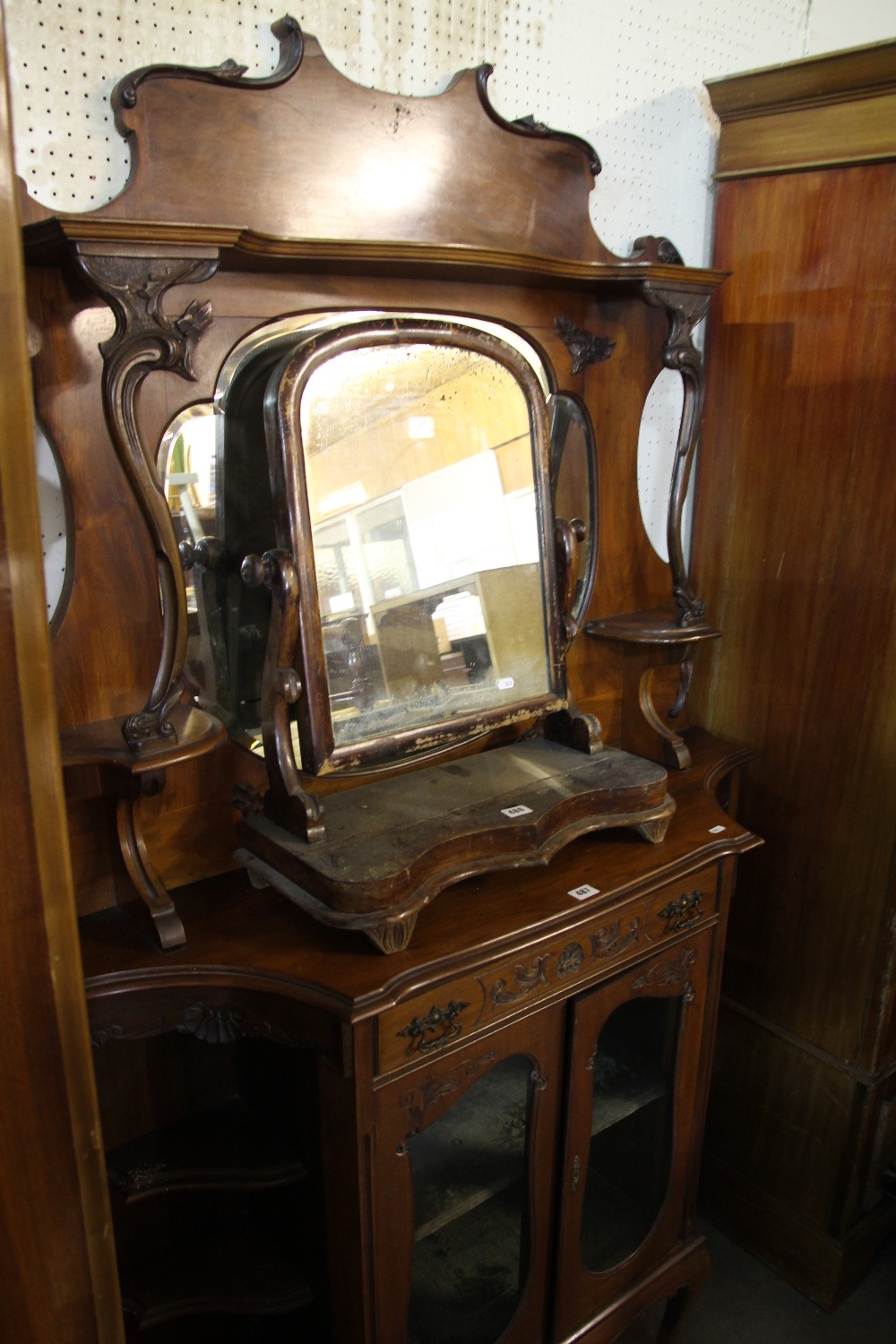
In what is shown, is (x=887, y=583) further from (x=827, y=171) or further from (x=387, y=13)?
(x=387, y=13)

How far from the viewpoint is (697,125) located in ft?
6.40

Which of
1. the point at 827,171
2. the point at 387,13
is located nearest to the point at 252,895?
the point at 387,13

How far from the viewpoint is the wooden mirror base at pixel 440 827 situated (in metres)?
1.28

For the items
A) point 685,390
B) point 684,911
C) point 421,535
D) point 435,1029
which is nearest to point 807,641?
point 685,390

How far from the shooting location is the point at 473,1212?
1514 mm

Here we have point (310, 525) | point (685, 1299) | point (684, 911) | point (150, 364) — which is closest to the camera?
point (150, 364)

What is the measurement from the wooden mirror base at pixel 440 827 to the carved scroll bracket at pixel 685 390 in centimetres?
39

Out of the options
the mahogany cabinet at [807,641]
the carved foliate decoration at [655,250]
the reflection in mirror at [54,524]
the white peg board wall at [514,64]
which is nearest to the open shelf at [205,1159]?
the reflection in mirror at [54,524]

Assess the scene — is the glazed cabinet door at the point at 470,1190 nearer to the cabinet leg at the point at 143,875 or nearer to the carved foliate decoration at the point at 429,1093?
the carved foliate decoration at the point at 429,1093

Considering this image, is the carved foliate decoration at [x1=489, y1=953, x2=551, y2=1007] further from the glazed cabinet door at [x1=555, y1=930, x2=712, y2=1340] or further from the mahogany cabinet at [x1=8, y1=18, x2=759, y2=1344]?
the glazed cabinet door at [x1=555, y1=930, x2=712, y2=1340]

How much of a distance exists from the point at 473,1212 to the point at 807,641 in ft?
4.20

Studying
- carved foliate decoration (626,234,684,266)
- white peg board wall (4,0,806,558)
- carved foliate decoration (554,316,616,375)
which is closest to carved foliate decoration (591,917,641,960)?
white peg board wall (4,0,806,558)

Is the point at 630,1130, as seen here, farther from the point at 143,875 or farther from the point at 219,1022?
the point at 143,875

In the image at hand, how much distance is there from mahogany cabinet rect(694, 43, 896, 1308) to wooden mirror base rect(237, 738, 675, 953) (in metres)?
0.57
